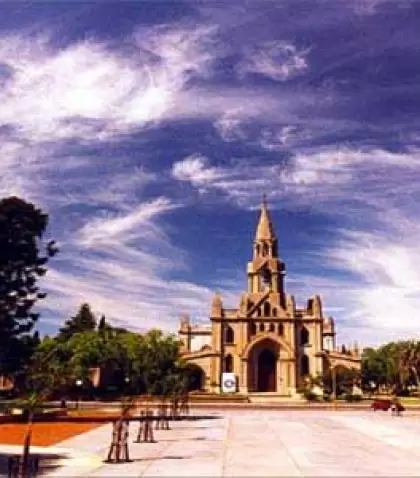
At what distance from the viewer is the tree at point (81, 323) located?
122356 millimetres

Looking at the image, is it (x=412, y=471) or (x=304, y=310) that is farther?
(x=304, y=310)

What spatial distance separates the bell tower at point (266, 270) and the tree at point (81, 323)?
32.3m

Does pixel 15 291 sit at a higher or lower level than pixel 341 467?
higher

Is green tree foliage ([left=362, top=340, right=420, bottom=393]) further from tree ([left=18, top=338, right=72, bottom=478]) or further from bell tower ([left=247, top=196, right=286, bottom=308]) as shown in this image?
tree ([left=18, top=338, right=72, bottom=478])

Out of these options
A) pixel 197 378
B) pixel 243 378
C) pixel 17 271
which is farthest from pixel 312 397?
pixel 17 271

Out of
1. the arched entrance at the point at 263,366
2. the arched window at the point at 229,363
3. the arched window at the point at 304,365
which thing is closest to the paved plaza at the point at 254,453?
the arched entrance at the point at 263,366

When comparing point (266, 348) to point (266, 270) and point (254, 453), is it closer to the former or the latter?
point (266, 270)

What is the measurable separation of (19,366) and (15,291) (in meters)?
5.05

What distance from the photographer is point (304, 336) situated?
10562cm

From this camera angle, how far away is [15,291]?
133 feet

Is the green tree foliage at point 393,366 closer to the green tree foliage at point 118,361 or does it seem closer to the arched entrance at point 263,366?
the arched entrance at point 263,366

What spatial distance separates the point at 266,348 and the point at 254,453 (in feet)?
263

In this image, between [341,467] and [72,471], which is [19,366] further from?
[341,467]

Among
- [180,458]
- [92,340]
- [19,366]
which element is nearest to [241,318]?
[92,340]
